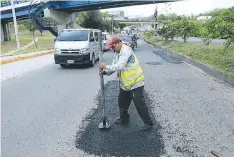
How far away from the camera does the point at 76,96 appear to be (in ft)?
24.2

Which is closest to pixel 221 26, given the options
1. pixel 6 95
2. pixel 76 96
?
pixel 76 96

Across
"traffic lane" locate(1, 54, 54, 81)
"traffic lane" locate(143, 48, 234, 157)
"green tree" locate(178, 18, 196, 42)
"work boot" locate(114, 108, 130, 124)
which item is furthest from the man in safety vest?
"green tree" locate(178, 18, 196, 42)

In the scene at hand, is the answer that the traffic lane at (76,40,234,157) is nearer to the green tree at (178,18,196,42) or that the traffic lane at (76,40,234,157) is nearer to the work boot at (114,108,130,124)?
the work boot at (114,108,130,124)

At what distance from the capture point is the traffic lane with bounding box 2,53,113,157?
4258 mm

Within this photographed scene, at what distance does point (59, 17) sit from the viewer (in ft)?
138

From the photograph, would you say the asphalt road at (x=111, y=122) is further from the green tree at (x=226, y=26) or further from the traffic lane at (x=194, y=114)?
the green tree at (x=226, y=26)

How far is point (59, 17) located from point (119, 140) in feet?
131

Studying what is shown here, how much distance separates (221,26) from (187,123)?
282 inches

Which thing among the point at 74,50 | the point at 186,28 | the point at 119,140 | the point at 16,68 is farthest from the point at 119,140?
the point at 186,28

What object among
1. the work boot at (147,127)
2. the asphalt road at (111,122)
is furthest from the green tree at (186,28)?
the work boot at (147,127)

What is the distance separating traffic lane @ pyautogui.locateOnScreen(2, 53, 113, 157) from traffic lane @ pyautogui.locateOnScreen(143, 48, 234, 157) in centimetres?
158

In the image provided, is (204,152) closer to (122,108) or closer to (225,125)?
(225,125)

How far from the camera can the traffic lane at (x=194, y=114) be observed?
13.6ft

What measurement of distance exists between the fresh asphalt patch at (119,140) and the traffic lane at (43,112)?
0.72 feet
